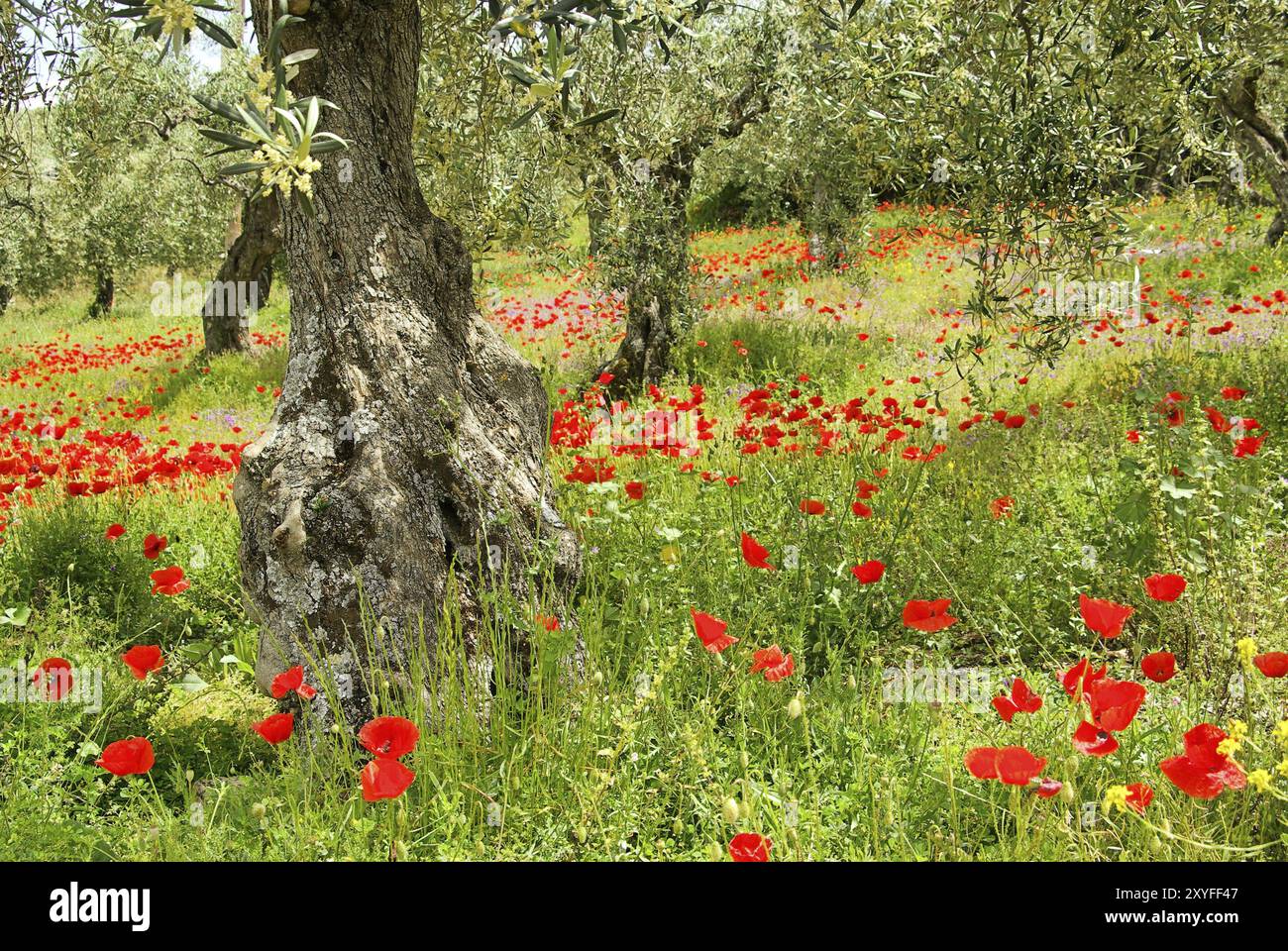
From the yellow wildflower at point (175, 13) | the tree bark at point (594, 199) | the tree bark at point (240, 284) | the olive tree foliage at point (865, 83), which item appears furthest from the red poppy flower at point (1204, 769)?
the tree bark at point (240, 284)

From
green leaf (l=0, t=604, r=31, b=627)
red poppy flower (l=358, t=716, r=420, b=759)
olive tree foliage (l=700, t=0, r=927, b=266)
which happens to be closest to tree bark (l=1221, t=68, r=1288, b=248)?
olive tree foliage (l=700, t=0, r=927, b=266)

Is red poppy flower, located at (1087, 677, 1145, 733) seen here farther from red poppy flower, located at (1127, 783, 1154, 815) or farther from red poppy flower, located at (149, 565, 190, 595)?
red poppy flower, located at (149, 565, 190, 595)

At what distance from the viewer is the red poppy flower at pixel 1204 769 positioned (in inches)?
68.4

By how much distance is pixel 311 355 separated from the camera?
338cm

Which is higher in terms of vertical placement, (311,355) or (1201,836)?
(311,355)

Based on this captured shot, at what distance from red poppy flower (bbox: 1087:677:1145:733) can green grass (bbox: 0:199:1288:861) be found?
236mm

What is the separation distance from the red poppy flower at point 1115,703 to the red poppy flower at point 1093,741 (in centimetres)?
2

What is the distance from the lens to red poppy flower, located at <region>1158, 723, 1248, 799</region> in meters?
1.74

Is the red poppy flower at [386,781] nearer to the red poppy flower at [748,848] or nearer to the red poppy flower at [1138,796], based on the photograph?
the red poppy flower at [748,848]

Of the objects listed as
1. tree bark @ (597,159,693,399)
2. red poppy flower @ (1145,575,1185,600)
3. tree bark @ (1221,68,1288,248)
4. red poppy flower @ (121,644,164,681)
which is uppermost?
tree bark @ (1221,68,1288,248)

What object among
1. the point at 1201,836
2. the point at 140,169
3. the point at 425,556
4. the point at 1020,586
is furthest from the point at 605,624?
the point at 140,169
